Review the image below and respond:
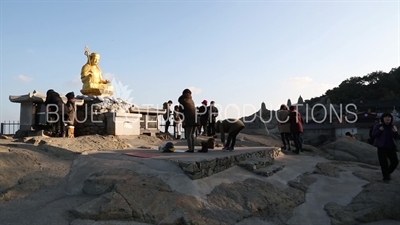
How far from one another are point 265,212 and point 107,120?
8382 mm

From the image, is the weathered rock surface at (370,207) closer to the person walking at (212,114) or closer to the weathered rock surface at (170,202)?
the weathered rock surface at (170,202)

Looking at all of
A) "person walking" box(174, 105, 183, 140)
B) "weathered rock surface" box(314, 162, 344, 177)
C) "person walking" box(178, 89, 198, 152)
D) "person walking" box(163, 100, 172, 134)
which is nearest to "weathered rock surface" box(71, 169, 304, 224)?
"person walking" box(178, 89, 198, 152)

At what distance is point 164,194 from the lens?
4.66 m

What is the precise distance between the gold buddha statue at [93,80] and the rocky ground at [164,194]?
27.3ft

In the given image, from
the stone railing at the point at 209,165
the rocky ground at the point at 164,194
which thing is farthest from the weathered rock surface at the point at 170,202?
the stone railing at the point at 209,165

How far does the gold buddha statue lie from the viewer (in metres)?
14.8

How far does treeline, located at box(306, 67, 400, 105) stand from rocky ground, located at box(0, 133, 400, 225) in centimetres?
4884

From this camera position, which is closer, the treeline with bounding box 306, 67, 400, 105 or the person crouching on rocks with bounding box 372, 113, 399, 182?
the person crouching on rocks with bounding box 372, 113, 399, 182

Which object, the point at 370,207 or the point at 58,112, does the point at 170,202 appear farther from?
the point at 58,112

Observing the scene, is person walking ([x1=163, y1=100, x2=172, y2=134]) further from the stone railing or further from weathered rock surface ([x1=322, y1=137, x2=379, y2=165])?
the stone railing

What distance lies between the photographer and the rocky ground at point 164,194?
13.7 ft

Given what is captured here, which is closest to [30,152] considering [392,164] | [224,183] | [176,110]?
Result: [224,183]

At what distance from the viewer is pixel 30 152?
6.15 m

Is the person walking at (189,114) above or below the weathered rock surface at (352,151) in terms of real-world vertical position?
above
